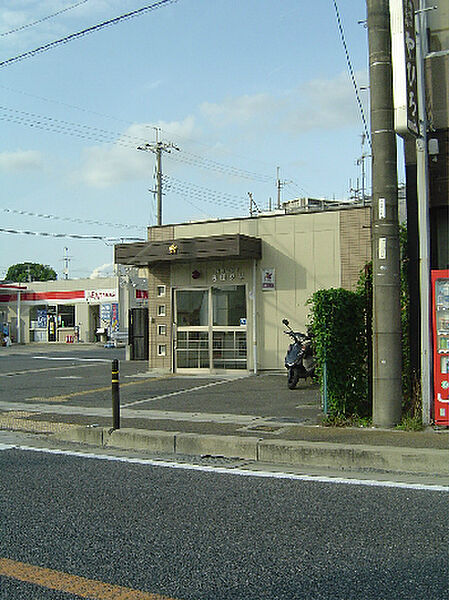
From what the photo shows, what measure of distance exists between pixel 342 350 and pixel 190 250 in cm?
802

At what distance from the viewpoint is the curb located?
7.34 m

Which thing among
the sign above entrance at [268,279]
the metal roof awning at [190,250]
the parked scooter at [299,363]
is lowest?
the parked scooter at [299,363]

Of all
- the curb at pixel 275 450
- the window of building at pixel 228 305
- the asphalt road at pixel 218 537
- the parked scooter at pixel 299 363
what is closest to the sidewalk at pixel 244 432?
the curb at pixel 275 450

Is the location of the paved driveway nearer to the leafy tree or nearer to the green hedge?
the green hedge

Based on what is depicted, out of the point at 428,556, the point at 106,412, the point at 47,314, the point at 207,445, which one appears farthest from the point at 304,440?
the point at 47,314

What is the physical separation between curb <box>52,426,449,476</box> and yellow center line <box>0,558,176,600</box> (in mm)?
3866

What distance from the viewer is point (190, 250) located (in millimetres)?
17125

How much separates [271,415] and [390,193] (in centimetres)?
409

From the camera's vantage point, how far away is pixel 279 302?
17.1m

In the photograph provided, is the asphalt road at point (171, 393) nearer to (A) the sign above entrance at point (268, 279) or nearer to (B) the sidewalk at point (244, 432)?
(B) the sidewalk at point (244, 432)

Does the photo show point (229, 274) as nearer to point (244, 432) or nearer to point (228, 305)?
point (228, 305)

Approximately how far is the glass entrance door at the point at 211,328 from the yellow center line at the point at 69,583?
12912 mm

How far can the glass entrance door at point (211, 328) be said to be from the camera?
1753cm

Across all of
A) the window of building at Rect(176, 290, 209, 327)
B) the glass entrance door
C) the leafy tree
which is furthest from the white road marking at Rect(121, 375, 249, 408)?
the leafy tree
